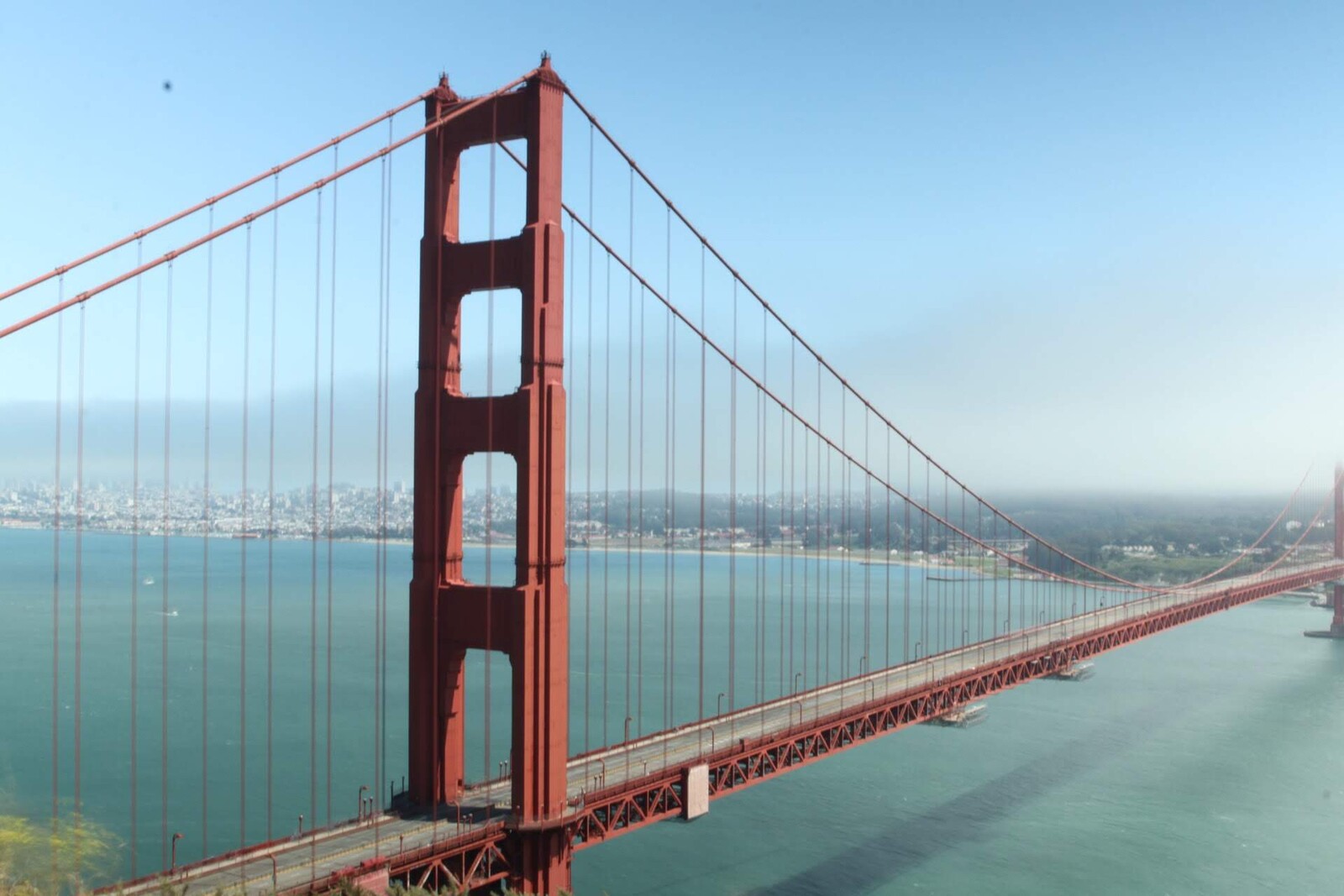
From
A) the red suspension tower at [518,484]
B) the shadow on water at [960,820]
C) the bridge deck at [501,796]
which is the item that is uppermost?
the red suspension tower at [518,484]

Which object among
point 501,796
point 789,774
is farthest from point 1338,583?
point 501,796

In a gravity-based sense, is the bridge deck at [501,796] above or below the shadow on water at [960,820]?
above

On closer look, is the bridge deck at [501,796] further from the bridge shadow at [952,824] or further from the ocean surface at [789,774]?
the bridge shadow at [952,824]

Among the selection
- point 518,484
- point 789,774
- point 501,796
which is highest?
point 518,484

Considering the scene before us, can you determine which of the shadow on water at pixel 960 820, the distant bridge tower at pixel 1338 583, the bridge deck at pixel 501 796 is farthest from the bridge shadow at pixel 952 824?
the distant bridge tower at pixel 1338 583

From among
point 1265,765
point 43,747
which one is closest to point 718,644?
point 1265,765

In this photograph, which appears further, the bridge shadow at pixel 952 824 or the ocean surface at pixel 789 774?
the ocean surface at pixel 789 774

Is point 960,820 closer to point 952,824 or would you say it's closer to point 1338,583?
point 952,824
